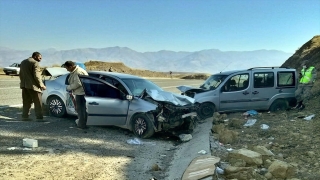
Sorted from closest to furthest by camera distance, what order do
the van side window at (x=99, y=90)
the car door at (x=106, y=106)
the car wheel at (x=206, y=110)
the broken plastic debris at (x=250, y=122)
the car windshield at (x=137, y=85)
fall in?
the car door at (x=106, y=106)
the van side window at (x=99, y=90)
the car windshield at (x=137, y=85)
the broken plastic debris at (x=250, y=122)
the car wheel at (x=206, y=110)

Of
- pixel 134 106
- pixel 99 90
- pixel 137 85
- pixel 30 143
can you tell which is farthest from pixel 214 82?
pixel 30 143

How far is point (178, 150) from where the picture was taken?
755cm

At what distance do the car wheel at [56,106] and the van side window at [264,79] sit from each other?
658cm

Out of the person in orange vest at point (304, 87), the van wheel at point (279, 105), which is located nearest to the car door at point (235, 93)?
the van wheel at point (279, 105)

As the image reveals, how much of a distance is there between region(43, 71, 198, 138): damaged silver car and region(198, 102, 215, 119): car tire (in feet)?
8.12

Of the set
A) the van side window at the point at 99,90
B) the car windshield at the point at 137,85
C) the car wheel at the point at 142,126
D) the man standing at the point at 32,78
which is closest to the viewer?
the car wheel at the point at 142,126

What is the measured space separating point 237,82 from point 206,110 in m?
1.47

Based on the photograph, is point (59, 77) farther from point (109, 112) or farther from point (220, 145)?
point (220, 145)

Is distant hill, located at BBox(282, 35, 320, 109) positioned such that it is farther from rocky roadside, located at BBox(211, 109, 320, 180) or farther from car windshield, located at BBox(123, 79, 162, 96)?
car windshield, located at BBox(123, 79, 162, 96)

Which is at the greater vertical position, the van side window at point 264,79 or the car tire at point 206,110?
the van side window at point 264,79

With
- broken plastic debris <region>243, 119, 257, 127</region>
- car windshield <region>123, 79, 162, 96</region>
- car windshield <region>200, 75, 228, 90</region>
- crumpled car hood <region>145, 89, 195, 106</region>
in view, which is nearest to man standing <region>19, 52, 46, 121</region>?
car windshield <region>123, 79, 162, 96</region>

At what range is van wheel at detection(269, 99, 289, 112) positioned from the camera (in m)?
11.8

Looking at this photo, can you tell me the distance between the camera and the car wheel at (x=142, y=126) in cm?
803

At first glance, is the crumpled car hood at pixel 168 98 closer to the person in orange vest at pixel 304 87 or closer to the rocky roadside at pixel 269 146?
the rocky roadside at pixel 269 146
